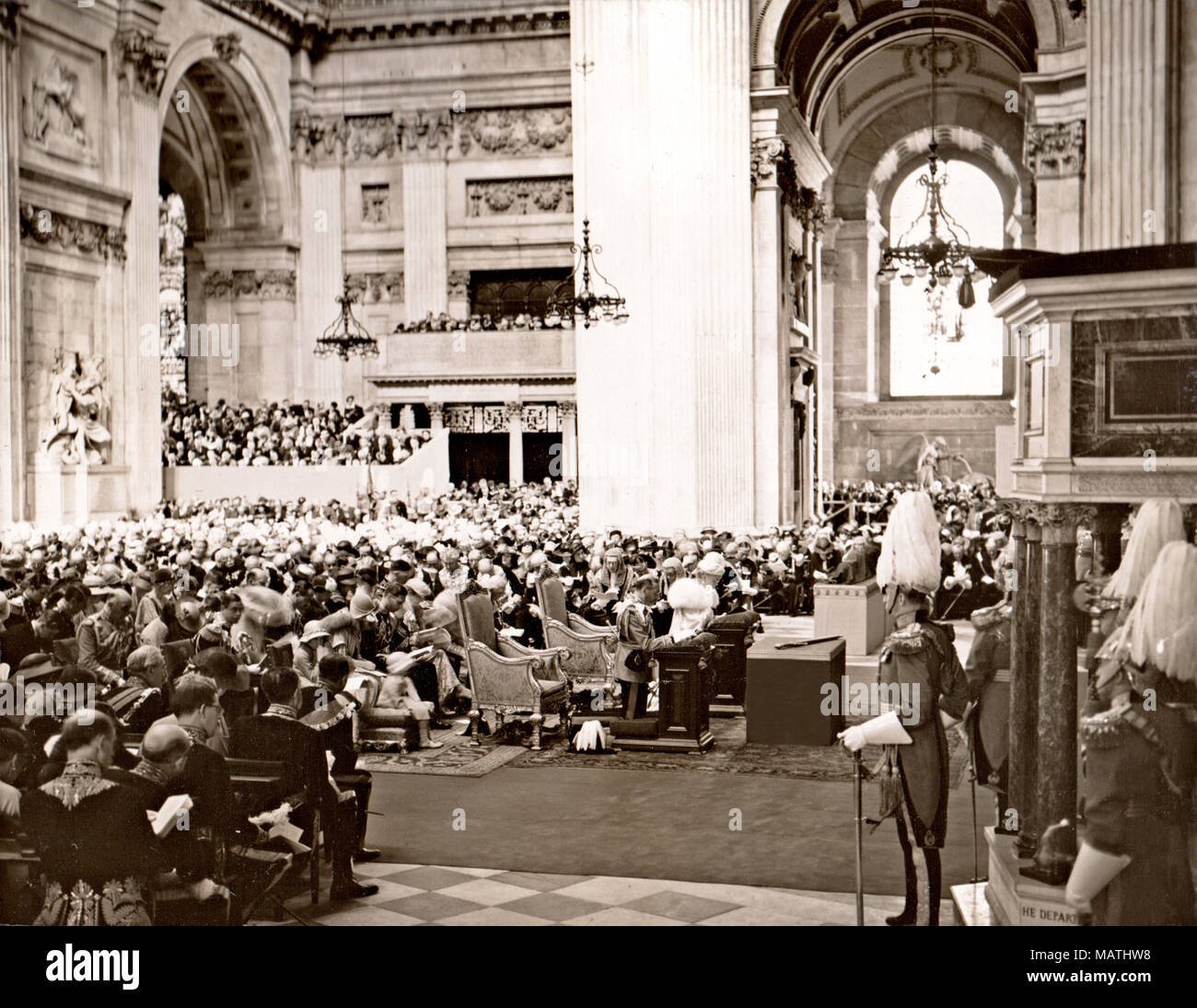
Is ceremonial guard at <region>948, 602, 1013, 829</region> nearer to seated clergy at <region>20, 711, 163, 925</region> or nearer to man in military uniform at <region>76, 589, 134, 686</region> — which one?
seated clergy at <region>20, 711, 163, 925</region>

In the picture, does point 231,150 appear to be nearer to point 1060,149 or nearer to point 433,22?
point 433,22

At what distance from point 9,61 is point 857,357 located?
24.6 meters

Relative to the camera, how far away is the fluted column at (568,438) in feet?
110

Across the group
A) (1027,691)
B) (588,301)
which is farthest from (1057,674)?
(588,301)

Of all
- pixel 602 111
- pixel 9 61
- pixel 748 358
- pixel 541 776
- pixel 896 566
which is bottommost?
pixel 541 776

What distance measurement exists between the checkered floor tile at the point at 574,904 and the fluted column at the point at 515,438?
26.6 m

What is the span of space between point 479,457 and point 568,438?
8.50 feet

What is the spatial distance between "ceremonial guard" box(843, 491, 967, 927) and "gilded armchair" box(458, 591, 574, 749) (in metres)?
4.62

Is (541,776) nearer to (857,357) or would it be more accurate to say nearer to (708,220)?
(708,220)

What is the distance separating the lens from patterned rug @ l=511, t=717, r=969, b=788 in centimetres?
944

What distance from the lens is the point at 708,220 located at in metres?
20.6

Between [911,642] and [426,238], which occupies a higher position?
[426,238]

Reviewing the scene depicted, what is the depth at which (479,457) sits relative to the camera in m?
34.7

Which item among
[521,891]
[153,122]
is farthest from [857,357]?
[521,891]
